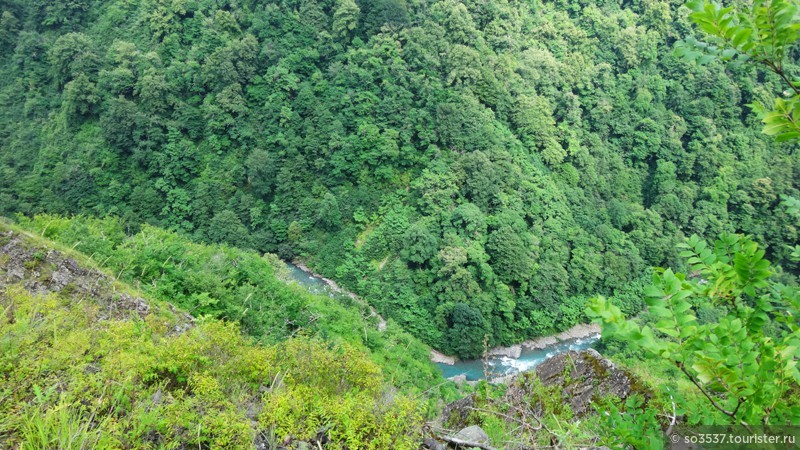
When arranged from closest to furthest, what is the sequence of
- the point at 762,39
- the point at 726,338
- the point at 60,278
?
the point at 726,338, the point at 762,39, the point at 60,278

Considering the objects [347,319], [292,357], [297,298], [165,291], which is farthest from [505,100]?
[292,357]

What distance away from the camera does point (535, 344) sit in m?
28.5

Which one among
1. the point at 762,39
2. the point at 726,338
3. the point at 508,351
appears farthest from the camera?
the point at 508,351

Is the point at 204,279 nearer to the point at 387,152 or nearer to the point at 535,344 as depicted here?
the point at 387,152

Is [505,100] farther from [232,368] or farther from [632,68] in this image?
[232,368]

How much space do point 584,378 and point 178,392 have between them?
4.22 m

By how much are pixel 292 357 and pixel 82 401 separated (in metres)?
1.66

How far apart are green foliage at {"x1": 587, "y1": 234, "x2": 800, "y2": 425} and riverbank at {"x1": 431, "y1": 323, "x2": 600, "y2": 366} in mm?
25022

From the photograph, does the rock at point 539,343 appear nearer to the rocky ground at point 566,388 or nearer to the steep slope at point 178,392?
the rocky ground at point 566,388

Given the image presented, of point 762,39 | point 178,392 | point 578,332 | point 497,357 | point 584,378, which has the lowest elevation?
point 497,357

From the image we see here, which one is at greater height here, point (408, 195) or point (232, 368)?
point (232, 368)

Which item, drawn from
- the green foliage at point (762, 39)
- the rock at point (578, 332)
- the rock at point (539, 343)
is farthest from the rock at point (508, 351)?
the green foliage at point (762, 39)

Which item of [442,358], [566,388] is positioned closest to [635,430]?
[566,388]

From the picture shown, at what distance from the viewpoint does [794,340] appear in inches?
56.8
